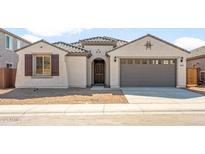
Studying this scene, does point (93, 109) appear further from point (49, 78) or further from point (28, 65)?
point (28, 65)

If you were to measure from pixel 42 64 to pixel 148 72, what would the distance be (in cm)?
896

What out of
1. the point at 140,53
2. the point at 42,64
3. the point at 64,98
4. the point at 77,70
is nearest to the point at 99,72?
the point at 77,70

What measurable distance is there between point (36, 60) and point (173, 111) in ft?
46.6

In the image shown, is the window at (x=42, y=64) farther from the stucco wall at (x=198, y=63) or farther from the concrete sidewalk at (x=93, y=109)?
the stucco wall at (x=198, y=63)

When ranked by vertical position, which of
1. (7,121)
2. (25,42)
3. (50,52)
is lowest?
(7,121)

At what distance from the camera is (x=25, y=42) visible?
113 ft

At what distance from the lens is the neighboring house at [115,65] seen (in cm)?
2255

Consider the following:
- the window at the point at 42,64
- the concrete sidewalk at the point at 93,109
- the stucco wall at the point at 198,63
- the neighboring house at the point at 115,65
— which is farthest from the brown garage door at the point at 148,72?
the concrete sidewalk at the point at 93,109

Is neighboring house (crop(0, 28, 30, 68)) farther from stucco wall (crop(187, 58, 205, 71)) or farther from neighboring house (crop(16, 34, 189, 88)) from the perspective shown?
stucco wall (crop(187, 58, 205, 71))

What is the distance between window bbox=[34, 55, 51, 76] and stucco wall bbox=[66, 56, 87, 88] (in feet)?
5.27

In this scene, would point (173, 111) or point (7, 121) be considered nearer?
point (7, 121)

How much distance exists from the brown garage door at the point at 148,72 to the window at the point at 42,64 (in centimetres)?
613
